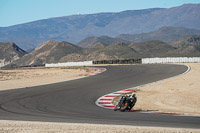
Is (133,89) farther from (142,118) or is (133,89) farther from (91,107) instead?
(142,118)

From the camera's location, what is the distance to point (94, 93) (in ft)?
83.8

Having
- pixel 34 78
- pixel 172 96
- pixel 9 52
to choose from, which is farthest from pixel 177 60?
pixel 9 52

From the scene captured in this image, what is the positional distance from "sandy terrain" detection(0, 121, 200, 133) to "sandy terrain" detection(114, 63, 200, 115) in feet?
14.7

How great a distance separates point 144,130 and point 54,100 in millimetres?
10210

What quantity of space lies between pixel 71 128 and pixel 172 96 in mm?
11027

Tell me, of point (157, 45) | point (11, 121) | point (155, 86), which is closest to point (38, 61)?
point (157, 45)

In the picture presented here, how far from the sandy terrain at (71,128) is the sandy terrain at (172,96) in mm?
4476

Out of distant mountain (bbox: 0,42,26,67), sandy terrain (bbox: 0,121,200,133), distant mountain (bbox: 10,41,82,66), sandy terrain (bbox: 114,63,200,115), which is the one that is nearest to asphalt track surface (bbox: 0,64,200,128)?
sandy terrain (bbox: 0,121,200,133)

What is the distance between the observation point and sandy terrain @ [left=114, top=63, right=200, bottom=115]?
19.2 metres

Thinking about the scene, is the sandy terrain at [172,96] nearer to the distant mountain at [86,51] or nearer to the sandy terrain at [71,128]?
the sandy terrain at [71,128]

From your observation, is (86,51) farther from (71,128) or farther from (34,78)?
(71,128)

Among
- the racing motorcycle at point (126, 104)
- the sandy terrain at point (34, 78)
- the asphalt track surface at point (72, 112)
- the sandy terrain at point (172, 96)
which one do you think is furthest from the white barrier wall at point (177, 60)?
the racing motorcycle at point (126, 104)

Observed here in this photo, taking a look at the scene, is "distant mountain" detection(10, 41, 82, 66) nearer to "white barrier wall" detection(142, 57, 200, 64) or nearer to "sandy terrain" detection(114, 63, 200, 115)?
"white barrier wall" detection(142, 57, 200, 64)

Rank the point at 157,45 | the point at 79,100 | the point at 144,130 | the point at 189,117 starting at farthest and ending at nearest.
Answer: the point at 157,45 → the point at 79,100 → the point at 189,117 → the point at 144,130
